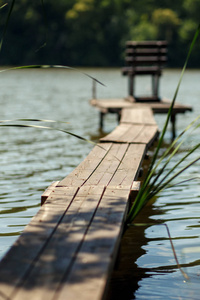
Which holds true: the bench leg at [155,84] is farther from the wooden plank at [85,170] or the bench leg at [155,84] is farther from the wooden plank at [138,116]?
the wooden plank at [85,170]

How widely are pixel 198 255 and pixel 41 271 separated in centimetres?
241

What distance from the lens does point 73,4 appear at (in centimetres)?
9969

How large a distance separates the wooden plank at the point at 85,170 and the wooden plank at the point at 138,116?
137 inches

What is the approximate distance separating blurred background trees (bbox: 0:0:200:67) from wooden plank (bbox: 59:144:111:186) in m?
78.5

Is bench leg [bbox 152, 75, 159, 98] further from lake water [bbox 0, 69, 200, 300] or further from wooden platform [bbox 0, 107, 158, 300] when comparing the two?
wooden platform [bbox 0, 107, 158, 300]

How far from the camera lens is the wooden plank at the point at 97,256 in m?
3.02

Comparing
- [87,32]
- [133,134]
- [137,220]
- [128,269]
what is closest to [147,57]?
[133,134]

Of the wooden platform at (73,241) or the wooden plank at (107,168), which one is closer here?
the wooden platform at (73,241)

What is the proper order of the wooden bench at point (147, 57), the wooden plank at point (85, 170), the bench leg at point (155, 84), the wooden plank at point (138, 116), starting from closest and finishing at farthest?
the wooden plank at point (85, 170)
the wooden plank at point (138, 116)
the wooden bench at point (147, 57)
the bench leg at point (155, 84)

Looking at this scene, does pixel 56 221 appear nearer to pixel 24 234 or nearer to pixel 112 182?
pixel 24 234

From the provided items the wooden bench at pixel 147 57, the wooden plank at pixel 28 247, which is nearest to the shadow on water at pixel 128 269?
the wooden plank at pixel 28 247

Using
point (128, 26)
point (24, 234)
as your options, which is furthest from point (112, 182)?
point (128, 26)

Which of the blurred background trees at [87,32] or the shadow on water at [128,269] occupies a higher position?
the blurred background trees at [87,32]

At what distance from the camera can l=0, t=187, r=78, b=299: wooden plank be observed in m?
3.13
